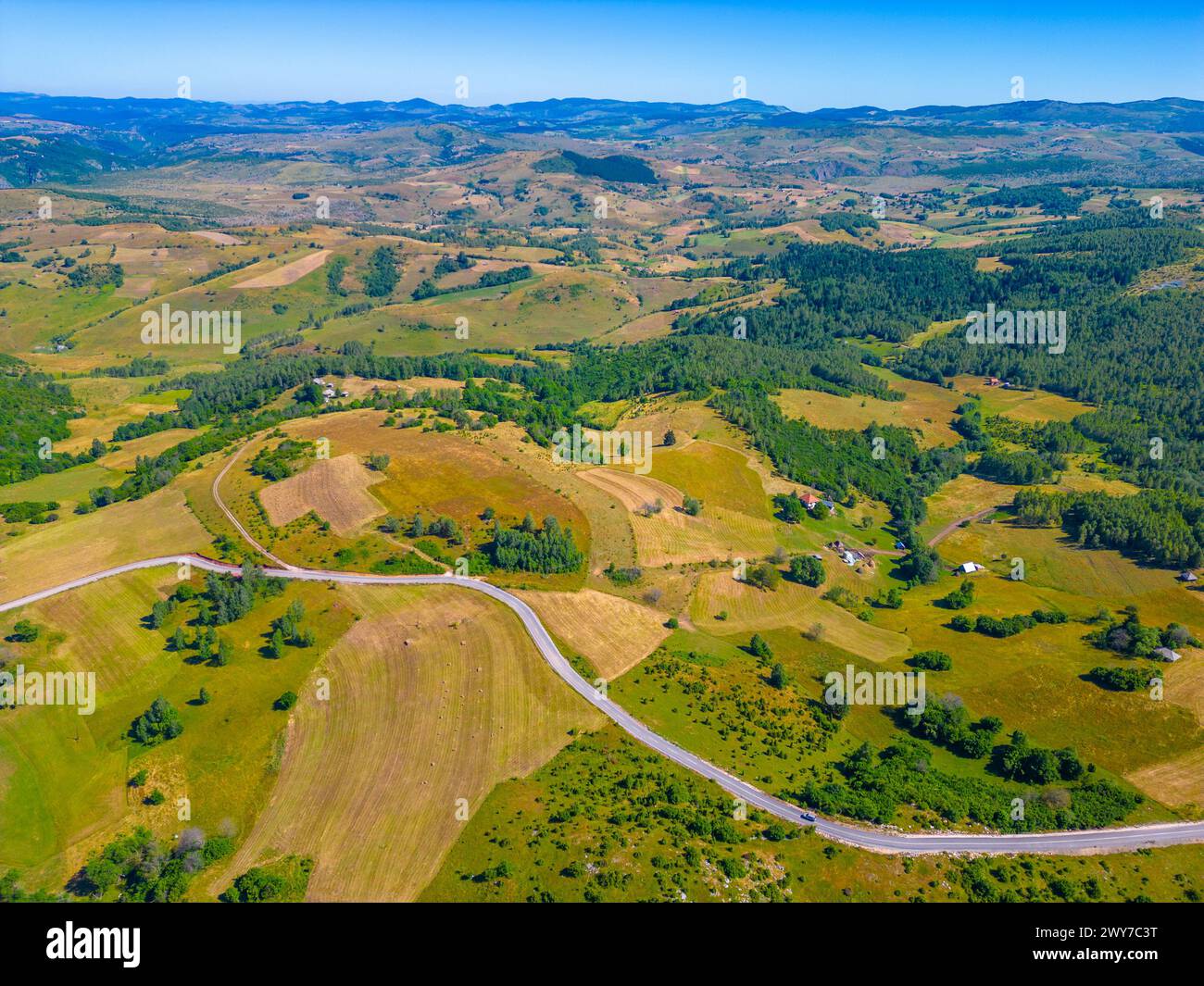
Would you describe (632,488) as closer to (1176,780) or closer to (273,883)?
(1176,780)

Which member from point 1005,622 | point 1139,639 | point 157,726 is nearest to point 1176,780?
point 1139,639

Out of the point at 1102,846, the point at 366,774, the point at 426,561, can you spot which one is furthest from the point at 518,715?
the point at 1102,846

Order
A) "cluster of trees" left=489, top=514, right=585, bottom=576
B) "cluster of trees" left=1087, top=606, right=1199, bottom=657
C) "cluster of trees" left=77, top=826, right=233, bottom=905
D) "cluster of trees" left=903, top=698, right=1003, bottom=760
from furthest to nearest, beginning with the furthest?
"cluster of trees" left=489, top=514, right=585, bottom=576 → "cluster of trees" left=1087, top=606, right=1199, bottom=657 → "cluster of trees" left=903, top=698, right=1003, bottom=760 → "cluster of trees" left=77, top=826, right=233, bottom=905

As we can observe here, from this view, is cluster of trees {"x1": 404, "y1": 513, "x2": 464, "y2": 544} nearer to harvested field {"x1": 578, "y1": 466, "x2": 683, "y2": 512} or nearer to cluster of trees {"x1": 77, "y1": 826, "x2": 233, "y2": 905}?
harvested field {"x1": 578, "y1": 466, "x2": 683, "y2": 512}

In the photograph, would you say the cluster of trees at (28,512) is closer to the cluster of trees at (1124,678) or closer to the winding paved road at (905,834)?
the winding paved road at (905,834)

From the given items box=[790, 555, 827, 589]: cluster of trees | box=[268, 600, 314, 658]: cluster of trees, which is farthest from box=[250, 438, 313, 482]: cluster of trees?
box=[790, 555, 827, 589]: cluster of trees

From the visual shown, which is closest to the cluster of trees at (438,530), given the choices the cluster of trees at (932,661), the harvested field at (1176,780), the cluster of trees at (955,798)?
the cluster of trees at (955,798)

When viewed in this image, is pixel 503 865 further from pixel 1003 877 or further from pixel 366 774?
pixel 1003 877
